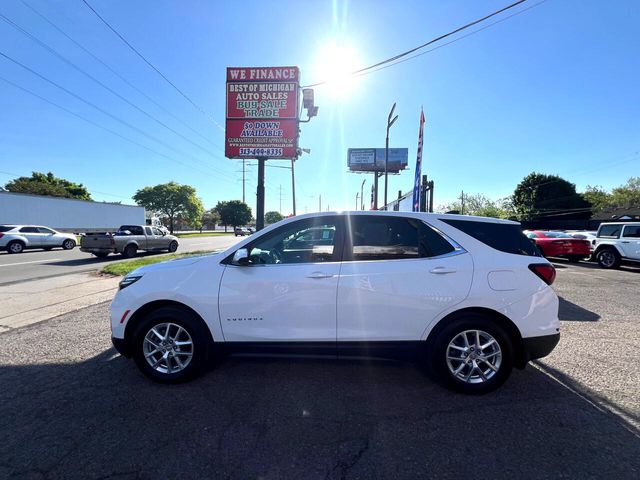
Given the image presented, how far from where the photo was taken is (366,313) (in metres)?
2.96

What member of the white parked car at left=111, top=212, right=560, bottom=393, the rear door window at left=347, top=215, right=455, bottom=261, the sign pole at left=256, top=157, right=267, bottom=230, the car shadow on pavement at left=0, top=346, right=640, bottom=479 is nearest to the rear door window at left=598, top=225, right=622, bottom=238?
the car shadow on pavement at left=0, top=346, right=640, bottom=479

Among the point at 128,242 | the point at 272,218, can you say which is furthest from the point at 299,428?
the point at 272,218

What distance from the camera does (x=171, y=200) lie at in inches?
2692

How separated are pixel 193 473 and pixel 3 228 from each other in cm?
2388

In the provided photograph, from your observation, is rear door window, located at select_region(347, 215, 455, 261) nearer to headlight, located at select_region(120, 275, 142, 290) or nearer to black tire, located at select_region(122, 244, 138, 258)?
headlight, located at select_region(120, 275, 142, 290)

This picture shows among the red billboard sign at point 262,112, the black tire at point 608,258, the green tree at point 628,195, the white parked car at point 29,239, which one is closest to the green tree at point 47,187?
the white parked car at point 29,239

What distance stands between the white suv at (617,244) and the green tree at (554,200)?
51.9 metres

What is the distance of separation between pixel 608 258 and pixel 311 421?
14993 millimetres

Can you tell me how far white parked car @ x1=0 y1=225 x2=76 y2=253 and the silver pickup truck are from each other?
6018 mm

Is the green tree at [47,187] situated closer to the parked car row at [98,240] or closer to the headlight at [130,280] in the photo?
the parked car row at [98,240]

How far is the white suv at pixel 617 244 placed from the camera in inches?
454

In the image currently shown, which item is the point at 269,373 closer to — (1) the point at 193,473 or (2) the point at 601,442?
(1) the point at 193,473

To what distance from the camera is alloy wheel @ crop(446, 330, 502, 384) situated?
296 centimetres

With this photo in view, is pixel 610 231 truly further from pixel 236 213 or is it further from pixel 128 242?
pixel 236 213
